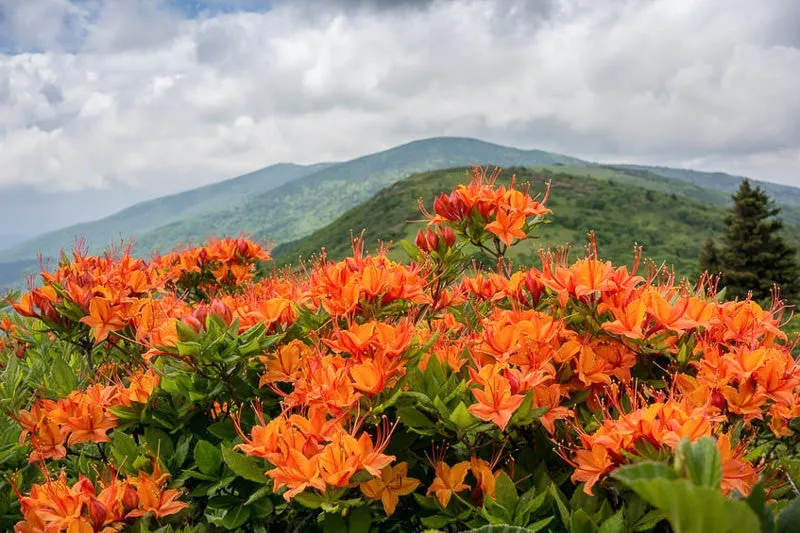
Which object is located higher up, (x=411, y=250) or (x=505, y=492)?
(x=411, y=250)

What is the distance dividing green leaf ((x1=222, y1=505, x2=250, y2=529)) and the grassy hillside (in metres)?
76.7

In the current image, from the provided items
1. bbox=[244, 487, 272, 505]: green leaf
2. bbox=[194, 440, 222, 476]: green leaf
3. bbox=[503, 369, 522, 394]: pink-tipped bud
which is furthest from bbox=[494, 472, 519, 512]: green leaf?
bbox=[194, 440, 222, 476]: green leaf

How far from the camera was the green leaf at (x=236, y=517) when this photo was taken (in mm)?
2016

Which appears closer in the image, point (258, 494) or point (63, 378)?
point (258, 494)

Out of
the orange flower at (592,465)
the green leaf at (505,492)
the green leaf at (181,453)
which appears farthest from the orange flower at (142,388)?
the orange flower at (592,465)

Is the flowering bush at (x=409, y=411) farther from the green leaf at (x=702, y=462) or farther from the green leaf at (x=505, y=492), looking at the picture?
the green leaf at (x=702, y=462)

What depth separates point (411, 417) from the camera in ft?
6.61

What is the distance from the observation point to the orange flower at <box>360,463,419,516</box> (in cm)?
195

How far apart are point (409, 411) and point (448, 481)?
12.1 inches

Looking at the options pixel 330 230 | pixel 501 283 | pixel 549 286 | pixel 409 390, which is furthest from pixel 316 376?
pixel 330 230

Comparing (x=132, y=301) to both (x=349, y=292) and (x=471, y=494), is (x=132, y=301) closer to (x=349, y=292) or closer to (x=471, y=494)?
(x=349, y=292)

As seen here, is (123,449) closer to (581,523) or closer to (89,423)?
(89,423)

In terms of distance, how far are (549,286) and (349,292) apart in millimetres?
892

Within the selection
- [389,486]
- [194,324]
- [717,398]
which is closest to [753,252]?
[717,398]
